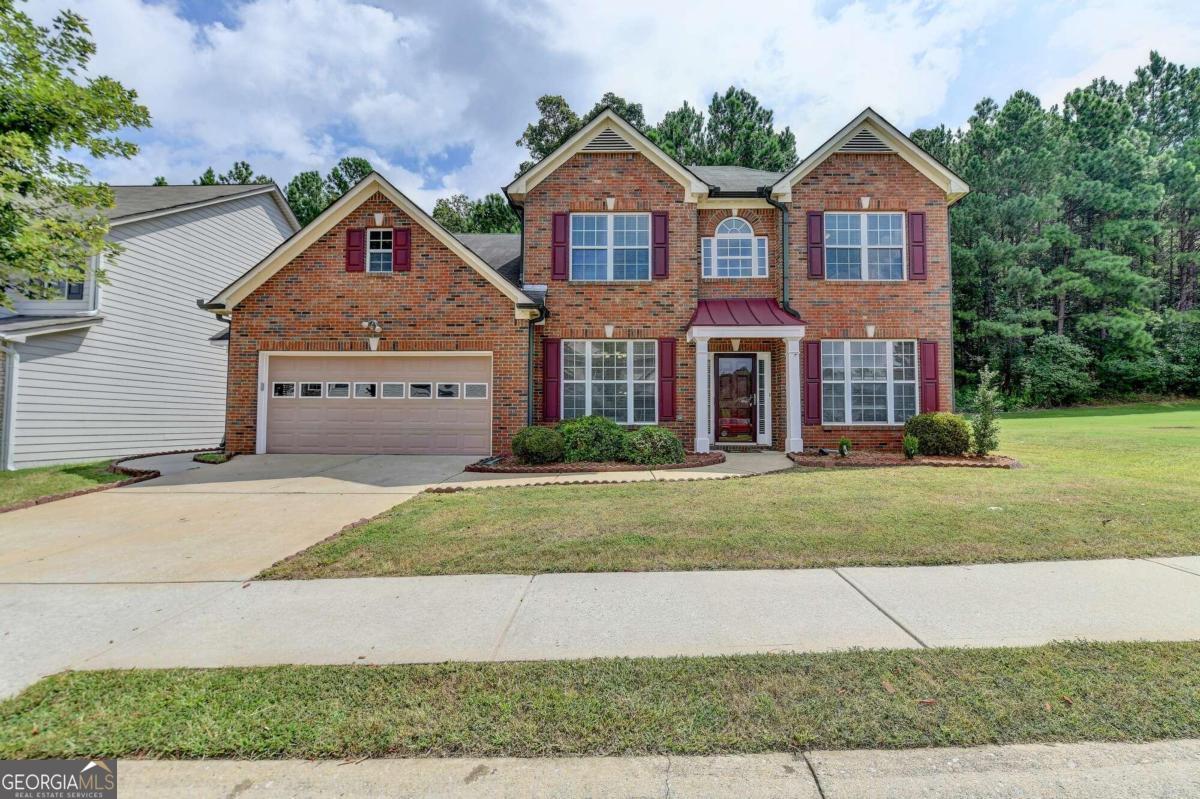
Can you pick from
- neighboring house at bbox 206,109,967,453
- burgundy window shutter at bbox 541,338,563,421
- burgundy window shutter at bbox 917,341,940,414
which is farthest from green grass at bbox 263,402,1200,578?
burgundy window shutter at bbox 541,338,563,421

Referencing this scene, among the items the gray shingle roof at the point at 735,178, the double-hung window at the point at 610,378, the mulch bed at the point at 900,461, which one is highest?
the gray shingle roof at the point at 735,178

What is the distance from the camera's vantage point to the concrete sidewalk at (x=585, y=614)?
134 inches

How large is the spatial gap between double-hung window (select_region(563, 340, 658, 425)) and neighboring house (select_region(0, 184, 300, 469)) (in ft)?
30.4

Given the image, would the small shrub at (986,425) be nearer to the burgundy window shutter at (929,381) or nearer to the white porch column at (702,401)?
the burgundy window shutter at (929,381)

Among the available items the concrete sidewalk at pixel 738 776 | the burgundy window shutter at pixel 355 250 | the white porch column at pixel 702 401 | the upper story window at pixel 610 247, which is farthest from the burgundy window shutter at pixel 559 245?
the concrete sidewalk at pixel 738 776

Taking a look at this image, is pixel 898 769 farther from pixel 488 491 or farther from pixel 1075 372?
pixel 1075 372

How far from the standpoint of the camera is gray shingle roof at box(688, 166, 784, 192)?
563 inches

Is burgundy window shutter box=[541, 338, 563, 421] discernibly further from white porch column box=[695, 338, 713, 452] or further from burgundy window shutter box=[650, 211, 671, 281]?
white porch column box=[695, 338, 713, 452]

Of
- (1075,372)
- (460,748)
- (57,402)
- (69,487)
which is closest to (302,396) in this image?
(69,487)

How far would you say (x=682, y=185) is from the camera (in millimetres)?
13578

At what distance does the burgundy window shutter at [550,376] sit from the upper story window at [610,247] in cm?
176

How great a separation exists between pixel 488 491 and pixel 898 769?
276 inches

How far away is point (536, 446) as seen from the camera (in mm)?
11125

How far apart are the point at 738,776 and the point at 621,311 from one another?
1172 cm
